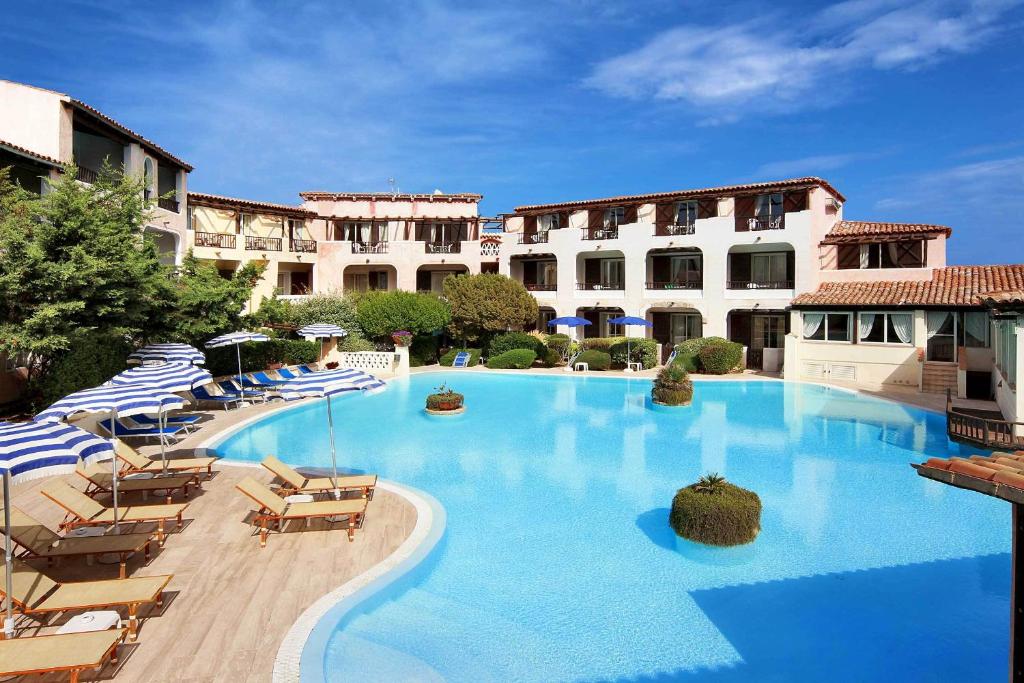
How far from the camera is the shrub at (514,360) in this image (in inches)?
1309

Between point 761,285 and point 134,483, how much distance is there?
30.2m

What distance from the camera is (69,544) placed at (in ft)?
27.8

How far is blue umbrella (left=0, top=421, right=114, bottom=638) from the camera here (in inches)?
253

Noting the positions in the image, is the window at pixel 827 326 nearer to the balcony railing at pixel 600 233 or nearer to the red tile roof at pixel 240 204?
the balcony railing at pixel 600 233

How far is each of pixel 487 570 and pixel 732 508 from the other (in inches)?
165

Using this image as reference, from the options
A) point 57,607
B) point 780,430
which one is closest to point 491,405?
point 780,430

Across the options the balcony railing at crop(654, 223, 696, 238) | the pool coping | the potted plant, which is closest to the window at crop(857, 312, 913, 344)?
the balcony railing at crop(654, 223, 696, 238)

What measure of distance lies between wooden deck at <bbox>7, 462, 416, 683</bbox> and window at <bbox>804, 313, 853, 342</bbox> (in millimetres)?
24174

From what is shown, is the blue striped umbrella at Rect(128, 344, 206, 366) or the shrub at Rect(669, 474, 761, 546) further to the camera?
the blue striped umbrella at Rect(128, 344, 206, 366)

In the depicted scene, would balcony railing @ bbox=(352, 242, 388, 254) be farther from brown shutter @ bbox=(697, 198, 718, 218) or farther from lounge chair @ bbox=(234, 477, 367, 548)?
lounge chair @ bbox=(234, 477, 367, 548)

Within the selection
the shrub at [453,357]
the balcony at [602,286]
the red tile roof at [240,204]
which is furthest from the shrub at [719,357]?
the red tile roof at [240,204]

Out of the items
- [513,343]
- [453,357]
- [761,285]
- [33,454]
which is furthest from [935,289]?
[33,454]

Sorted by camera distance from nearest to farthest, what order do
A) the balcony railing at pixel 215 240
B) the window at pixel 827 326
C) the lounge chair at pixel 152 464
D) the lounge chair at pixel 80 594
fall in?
the lounge chair at pixel 80 594
the lounge chair at pixel 152 464
the window at pixel 827 326
the balcony railing at pixel 215 240

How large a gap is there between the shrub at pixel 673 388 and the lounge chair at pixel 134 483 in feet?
53.3
